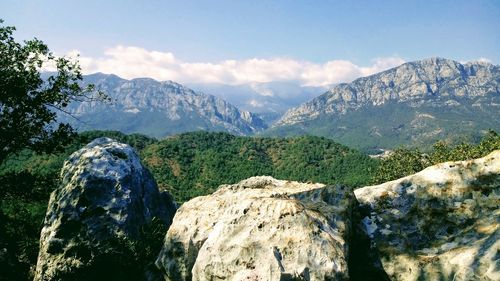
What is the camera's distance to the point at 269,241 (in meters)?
11.0

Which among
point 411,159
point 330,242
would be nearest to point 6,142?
point 330,242

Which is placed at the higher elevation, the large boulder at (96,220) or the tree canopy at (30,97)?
the tree canopy at (30,97)

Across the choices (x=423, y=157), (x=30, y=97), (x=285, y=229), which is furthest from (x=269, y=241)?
(x=423, y=157)

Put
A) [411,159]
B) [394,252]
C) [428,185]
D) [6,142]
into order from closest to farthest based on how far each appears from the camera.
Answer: [394,252], [428,185], [6,142], [411,159]

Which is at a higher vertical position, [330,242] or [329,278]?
[330,242]

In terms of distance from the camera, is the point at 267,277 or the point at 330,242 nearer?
the point at 267,277

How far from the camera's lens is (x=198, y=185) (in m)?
180

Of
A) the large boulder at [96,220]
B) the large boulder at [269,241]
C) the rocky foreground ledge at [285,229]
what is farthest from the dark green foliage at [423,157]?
the large boulder at [269,241]

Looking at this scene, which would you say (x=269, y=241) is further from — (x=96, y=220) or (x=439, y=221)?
(x=96, y=220)

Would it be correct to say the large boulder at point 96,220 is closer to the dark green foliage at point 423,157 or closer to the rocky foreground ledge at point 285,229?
the rocky foreground ledge at point 285,229

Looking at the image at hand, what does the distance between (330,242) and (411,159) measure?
302 ft

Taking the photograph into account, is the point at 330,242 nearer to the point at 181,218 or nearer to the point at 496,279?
the point at 496,279

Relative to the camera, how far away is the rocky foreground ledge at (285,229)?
1081cm

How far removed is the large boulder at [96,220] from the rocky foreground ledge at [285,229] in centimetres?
4
